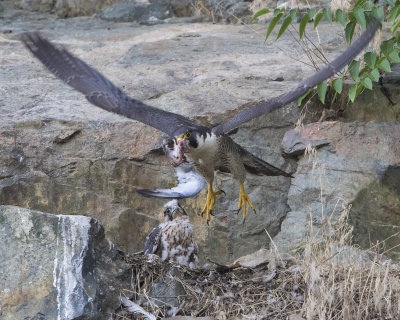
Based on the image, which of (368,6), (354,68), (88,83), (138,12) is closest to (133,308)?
(88,83)

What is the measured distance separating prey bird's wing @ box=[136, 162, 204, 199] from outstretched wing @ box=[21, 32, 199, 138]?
0.35 meters

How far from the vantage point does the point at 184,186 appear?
4488 mm

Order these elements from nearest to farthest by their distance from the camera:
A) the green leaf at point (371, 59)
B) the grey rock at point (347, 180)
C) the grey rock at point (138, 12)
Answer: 1. the green leaf at point (371, 59)
2. the grey rock at point (347, 180)
3. the grey rock at point (138, 12)

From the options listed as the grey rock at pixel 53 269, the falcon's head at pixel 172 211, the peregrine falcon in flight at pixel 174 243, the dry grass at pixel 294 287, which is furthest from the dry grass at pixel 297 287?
the falcon's head at pixel 172 211

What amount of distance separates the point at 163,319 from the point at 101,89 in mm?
1512

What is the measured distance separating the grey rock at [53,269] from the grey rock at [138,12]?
518 cm

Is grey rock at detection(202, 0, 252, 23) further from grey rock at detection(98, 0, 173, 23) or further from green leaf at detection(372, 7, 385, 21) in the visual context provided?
green leaf at detection(372, 7, 385, 21)

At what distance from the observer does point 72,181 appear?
5270 millimetres

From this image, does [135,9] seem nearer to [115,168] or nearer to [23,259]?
[115,168]

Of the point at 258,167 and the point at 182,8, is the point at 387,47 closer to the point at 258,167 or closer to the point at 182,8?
the point at 258,167

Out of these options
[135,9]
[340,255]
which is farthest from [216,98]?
[135,9]

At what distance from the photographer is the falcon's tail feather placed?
4852 mm

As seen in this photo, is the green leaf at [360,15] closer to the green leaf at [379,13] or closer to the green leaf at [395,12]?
the green leaf at [379,13]

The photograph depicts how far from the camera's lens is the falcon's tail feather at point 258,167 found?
485cm
